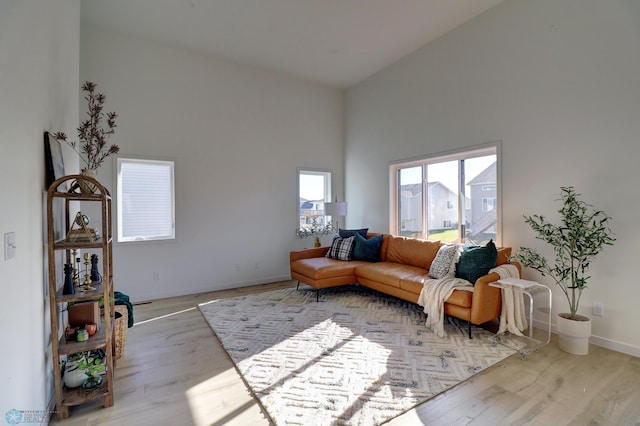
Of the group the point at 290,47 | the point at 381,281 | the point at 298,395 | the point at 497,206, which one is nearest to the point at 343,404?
the point at 298,395

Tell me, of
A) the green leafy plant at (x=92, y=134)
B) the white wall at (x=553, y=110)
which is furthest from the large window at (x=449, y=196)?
the green leafy plant at (x=92, y=134)

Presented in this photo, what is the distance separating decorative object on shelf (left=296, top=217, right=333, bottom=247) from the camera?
569cm

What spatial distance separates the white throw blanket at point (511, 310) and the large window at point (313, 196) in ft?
11.2

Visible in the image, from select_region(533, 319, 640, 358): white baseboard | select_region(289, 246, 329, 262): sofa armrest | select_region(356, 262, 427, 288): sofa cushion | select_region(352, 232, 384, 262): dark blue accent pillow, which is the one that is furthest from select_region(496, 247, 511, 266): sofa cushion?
select_region(289, 246, 329, 262): sofa armrest

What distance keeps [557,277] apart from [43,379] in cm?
450

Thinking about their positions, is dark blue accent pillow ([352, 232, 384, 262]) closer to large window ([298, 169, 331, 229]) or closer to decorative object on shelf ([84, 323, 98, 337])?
large window ([298, 169, 331, 229])

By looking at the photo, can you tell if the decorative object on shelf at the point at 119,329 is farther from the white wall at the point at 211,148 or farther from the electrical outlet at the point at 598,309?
the electrical outlet at the point at 598,309

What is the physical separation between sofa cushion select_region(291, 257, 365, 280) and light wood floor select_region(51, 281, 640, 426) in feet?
5.35

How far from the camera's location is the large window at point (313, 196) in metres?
5.77

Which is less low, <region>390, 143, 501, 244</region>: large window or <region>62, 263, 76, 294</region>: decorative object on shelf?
<region>390, 143, 501, 244</region>: large window

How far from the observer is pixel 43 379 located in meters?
1.83

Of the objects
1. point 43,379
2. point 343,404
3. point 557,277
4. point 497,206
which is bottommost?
point 343,404

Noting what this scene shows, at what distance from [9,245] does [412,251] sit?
13.2 feet

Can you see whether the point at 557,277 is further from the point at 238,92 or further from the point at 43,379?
the point at 238,92
